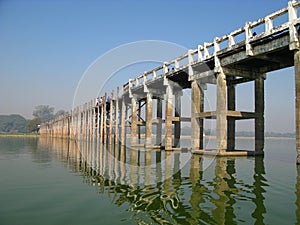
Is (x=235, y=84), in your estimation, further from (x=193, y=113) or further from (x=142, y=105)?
(x=142, y=105)

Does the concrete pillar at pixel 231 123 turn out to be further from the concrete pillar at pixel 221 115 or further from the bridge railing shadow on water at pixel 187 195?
the bridge railing shadow on water at pixel 187 195

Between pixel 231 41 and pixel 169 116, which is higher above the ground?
pixel 231 41

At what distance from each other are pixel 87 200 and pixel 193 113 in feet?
48.6

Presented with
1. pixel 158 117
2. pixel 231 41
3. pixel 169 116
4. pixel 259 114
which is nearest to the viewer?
pixel 231 41

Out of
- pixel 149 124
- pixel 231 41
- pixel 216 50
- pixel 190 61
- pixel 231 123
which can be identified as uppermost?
pixel 231 41

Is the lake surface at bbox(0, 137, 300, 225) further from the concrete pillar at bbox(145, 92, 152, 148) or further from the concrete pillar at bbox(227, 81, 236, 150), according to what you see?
the concrete pillar at bbox(145, 92, 152, 148)

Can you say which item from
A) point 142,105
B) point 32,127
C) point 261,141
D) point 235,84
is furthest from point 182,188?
point 32,127

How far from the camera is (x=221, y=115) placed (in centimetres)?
1717

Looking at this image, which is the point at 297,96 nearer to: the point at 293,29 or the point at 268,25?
the point at 293,29

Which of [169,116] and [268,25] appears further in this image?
[169,116]

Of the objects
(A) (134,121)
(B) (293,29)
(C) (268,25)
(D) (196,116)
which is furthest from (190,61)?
(A) (134,121)

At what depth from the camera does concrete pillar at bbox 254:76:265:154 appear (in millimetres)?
18438

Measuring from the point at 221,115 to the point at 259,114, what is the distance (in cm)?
342

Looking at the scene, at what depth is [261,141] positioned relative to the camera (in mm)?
18422
